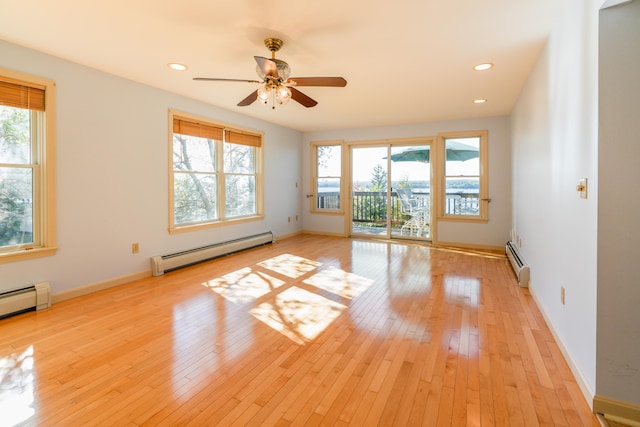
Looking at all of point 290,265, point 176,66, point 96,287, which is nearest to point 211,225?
point 290,265

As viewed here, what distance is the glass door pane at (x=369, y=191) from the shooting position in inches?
268

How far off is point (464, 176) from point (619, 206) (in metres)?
4.70

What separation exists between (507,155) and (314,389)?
5.44m

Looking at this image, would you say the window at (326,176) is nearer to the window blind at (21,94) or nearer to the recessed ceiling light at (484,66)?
the recessed ceiling light at (484,66)

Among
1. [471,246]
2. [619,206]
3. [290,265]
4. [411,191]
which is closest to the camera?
[619,206]

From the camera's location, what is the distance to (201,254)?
4.66 metres

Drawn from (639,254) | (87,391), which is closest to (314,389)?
(87,391)

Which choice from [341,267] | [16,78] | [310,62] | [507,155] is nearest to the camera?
[16,78]

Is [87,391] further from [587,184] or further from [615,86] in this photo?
[615,86]

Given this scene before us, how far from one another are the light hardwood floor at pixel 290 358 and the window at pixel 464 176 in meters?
2.45

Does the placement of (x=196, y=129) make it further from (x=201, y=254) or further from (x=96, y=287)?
(x=96, y=287)

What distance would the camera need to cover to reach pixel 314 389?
1821 mm

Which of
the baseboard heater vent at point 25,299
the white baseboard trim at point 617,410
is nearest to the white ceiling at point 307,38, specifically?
the baseboard heater vent at point 25,299

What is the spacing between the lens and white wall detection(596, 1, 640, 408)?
153 cm
